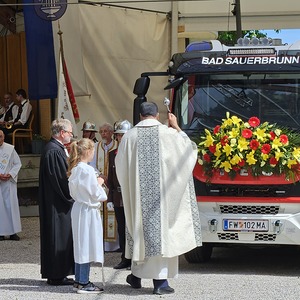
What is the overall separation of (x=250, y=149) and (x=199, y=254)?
1746mm

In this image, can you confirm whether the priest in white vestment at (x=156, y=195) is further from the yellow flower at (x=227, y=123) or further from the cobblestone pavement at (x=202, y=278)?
the yellow flower at (x=227, y=123)

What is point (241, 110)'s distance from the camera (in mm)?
10312

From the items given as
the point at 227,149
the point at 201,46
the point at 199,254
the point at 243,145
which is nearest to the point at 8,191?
the point at 199,254

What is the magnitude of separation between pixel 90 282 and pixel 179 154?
1670mm

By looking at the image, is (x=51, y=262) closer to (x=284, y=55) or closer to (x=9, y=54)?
(x=284, y=55)

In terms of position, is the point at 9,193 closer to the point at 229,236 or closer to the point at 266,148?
the point at 229,236

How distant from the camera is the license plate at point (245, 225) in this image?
31.8 feet

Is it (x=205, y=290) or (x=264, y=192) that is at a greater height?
(x=264, y=192)

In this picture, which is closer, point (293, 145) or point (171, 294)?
point (171, 294)

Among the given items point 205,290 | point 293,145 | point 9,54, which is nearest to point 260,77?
point 293,145

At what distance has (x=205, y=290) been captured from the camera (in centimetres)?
880

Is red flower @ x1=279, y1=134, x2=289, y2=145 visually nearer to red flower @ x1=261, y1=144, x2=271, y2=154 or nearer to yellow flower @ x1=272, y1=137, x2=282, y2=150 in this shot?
yellow flower @ x1=272, y1=137, x2=282, y2=150

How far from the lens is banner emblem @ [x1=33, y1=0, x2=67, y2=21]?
50.4 feet

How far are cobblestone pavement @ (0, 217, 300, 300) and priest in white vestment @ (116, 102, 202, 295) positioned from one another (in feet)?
1.27
